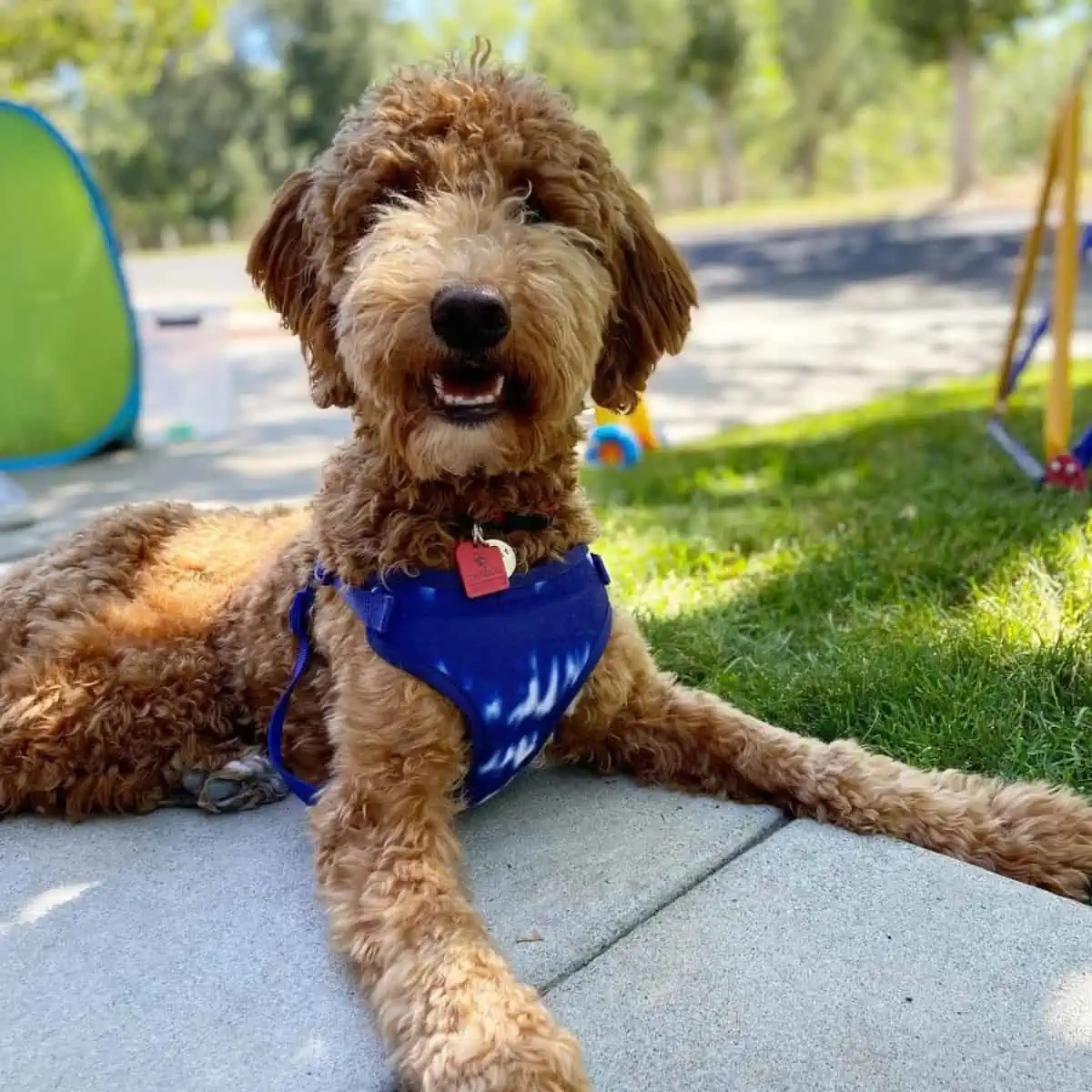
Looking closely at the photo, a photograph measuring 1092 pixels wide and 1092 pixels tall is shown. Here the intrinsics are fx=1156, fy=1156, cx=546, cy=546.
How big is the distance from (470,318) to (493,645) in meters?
0.72

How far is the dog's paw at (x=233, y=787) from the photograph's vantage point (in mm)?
2889

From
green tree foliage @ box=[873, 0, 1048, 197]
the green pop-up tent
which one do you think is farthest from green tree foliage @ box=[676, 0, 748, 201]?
the green pop-up tent

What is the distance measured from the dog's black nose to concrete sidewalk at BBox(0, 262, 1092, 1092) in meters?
1.18

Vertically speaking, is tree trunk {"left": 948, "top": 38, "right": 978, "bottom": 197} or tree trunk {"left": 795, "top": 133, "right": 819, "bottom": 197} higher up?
tree trunk {"left": 948, "top": 38, "right": 978, "bottom": 197}

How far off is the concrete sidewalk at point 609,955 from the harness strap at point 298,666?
15 cm

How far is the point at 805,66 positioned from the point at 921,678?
48965 mm

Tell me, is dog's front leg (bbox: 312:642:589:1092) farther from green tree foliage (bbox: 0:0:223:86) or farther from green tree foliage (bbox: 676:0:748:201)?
green tree foliage (bbox: 676:0:748:201)

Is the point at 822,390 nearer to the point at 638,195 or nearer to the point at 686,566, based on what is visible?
the point at 686,566

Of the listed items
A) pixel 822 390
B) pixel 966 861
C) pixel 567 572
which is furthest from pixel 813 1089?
pixel 822 390

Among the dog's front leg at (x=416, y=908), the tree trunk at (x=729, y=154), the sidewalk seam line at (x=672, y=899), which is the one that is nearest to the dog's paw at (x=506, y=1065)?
the dog's front leg at (x=416, y=908)

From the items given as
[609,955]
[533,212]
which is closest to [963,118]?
[533,212]

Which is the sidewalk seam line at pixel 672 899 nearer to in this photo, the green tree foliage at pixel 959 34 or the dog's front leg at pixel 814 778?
the dog's front leg at pixel 814 778

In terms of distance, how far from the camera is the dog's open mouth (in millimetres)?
2357

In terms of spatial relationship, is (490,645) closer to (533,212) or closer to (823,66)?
(533,212)
